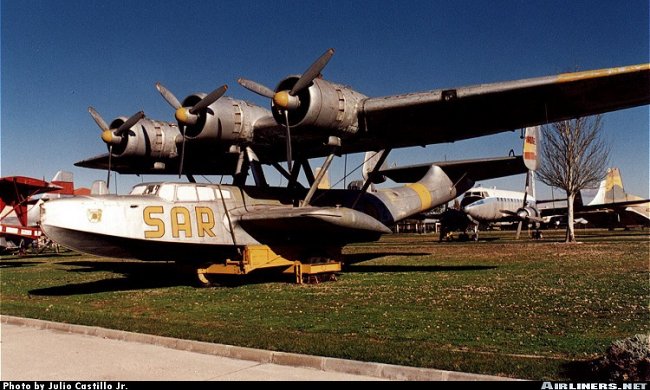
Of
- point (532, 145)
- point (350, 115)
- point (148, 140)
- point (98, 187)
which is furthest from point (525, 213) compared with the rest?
point (98, 187)

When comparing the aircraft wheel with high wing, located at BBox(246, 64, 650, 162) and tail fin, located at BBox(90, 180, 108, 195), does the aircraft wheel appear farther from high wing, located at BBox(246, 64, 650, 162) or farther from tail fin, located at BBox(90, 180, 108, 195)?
tail fin, located at BBox(90, 180, 108, 195)

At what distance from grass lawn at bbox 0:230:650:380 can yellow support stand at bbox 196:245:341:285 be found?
1.56 ft

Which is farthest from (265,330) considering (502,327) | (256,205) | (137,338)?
(256,205)

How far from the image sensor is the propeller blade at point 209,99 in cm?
1461

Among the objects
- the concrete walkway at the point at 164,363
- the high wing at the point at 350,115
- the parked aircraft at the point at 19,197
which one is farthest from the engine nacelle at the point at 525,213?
the concrete walkway at the point at 164,363

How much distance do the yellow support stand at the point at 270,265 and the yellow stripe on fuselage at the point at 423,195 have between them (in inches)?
252

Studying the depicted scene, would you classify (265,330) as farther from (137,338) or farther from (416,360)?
(416,360)

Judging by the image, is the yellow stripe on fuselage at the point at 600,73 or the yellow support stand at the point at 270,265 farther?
the yellow support stand at the point at 270,265

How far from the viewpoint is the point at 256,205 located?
51.9 feet

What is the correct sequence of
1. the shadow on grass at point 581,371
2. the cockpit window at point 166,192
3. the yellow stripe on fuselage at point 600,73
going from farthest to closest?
the cockpit window at point 166,192
the yellow stripe on fuselage at point 600,73
the shadow on grass at point 581,371

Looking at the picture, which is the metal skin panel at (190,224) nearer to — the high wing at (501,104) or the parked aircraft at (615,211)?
the high wing at (501,104)

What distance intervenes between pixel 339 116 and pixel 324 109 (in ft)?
1.87

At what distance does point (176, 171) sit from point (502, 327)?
15.1 m

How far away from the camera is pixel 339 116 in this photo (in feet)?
45.6
